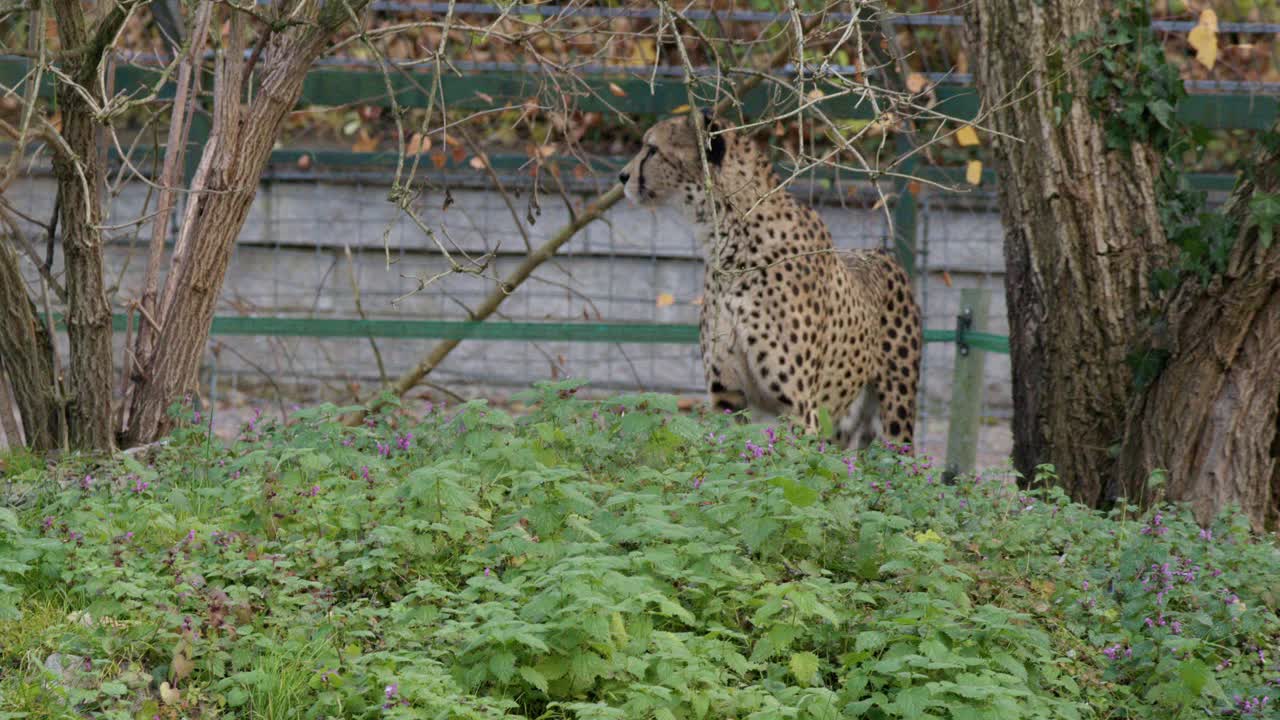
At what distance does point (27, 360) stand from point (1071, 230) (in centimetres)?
411

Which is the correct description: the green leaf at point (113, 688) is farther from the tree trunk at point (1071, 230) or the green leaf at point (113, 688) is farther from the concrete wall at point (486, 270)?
the concrete wall at point (486, 270)

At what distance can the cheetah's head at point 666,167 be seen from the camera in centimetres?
658

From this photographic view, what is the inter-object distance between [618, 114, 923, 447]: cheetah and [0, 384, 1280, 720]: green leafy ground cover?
144 centimetres

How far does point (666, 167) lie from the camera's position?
6.63 meters

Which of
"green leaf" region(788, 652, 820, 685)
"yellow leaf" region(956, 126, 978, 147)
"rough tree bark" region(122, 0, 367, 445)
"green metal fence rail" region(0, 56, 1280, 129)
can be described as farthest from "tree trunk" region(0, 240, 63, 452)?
"yellow leaf" region(956, 126, 978, 147)

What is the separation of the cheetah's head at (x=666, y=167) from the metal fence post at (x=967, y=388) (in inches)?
70.4

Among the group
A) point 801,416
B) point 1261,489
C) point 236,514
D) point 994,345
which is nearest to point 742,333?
point 801,416

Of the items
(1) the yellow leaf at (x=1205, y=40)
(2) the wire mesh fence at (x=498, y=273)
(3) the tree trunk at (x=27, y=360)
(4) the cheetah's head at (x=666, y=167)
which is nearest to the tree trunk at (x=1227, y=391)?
(1) the yellow leaf at (x=1205, y=40)

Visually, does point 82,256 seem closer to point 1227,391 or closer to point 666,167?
point 666,167

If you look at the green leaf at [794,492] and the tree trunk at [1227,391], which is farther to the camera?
the tree trunk at [1227,391]

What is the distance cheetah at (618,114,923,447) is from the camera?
21.1 feet

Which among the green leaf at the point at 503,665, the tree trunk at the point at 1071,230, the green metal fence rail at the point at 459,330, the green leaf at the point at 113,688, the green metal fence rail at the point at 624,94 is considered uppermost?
the green metal fence rail at the point at 624,94

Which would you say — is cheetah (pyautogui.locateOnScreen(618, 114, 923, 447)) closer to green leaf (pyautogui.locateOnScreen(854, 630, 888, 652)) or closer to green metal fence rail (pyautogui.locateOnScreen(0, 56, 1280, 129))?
green metal fence rail (pyautogui.locateOnScreen(0, 56, 1280, 129))

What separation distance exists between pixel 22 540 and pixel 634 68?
5.29 m
